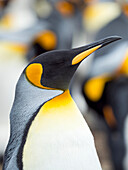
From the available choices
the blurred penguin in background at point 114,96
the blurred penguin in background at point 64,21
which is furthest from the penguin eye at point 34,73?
the blurred penguin in background at point 64,21

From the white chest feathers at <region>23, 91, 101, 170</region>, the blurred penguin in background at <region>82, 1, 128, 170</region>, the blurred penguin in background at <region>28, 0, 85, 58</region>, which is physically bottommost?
the blurred penguin in background at <region>82, 1, 128, 170</region>

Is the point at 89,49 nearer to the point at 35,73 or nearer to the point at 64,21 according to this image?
the point at 35,73

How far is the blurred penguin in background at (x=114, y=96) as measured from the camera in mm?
2354

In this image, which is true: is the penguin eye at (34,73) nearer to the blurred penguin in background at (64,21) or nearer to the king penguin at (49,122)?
the king penguin at (49,122)

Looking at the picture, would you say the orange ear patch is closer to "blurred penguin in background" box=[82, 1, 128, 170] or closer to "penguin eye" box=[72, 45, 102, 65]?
"penguin eye" box=[72, 45, 102, 65]

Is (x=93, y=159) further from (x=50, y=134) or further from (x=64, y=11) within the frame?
(x=64, y=11)

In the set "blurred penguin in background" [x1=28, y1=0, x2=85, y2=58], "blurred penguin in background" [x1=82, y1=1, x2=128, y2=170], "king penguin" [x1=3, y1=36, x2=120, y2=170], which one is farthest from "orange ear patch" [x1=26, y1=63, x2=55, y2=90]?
"blurred penguin in background" [x1=28, y1=0, x2=85, y2=58]

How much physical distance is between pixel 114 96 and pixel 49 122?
1279 millimetres

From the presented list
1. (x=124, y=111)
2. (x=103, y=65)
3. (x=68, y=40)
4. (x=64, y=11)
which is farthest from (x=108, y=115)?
(x=64, y=11)

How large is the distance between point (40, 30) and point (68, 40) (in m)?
0.33

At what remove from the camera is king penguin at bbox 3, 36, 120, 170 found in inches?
43.4

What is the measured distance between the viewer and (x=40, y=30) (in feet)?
9.71

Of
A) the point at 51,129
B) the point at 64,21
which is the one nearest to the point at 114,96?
the point at 64,21

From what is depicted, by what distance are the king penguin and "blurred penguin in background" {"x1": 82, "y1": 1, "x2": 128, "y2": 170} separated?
1242 mm
